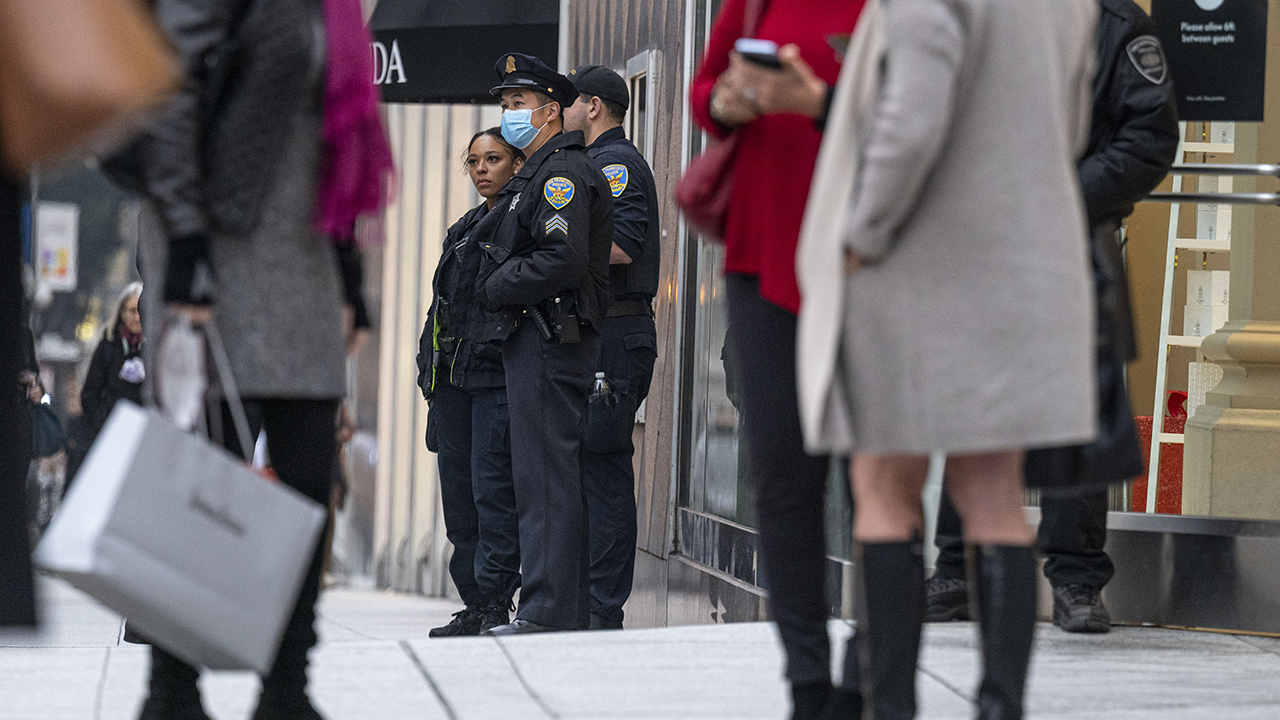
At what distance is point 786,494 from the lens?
115 inches

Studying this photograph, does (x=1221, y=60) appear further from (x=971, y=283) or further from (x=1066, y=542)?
(x=971, y=283)

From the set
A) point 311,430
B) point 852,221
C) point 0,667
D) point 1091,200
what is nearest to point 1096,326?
point 852,221

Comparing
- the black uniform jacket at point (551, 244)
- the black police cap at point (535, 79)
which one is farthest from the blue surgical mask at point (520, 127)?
the black uniform jacket at point (551, 244)

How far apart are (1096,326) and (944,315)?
0.38 m

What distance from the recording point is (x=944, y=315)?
2.54 m

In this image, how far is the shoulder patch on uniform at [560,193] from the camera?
18.4ft

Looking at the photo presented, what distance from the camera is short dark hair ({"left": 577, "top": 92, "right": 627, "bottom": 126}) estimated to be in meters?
6.65

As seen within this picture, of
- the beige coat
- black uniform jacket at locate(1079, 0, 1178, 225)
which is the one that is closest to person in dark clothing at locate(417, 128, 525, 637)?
black uniform jacket at locate(1079, 0, 1178, 225)

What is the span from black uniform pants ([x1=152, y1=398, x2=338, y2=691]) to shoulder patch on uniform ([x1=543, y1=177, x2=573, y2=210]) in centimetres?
273

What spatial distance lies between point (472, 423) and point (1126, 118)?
9.79 feet

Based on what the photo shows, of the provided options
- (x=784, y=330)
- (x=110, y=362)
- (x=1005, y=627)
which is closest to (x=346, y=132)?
(x=784, y=330)

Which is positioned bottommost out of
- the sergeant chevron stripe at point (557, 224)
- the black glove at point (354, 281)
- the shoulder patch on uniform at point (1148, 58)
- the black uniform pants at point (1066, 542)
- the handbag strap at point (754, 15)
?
the black uniform pants at point (1066, 542)

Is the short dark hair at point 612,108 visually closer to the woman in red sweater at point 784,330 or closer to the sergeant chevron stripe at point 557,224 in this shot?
the sergeant chevron stripe at point 557,224

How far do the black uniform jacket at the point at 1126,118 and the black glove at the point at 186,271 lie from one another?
2.56 metres
